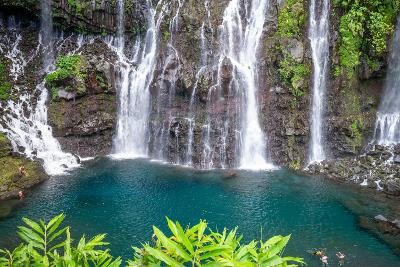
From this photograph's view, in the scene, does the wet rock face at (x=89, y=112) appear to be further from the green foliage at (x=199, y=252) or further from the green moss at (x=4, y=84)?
the green foliage at (x=199, y=252)

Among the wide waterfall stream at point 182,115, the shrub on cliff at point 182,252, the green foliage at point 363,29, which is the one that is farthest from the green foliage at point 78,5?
A: the shrub on cliff at point 182,252

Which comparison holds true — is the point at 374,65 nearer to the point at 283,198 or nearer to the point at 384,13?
the point at 384,13

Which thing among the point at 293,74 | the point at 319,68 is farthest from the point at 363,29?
the point at 293,74

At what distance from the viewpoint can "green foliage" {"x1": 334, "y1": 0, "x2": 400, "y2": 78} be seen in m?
26.4

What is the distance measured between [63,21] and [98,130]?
965cm

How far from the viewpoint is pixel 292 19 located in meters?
28.5

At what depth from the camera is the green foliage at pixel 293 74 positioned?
2766 cm

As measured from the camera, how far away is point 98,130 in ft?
96.6

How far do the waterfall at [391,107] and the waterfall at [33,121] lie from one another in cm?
2109

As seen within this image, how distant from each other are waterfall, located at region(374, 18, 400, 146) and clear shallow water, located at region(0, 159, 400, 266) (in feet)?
20.6

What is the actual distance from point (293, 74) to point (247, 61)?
143 inches

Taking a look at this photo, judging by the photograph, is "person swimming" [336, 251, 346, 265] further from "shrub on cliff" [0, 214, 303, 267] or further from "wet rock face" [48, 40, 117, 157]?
"wet rock face" [48, 40, 117, 157]

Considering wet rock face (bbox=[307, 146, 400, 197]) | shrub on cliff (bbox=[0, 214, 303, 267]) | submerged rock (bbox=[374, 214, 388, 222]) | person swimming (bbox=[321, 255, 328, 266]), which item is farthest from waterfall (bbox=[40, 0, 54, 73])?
shrub on cliff (bbox=[0, 214, 303, 267])

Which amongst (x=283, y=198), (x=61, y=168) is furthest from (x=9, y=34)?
(x=283, y=198)
